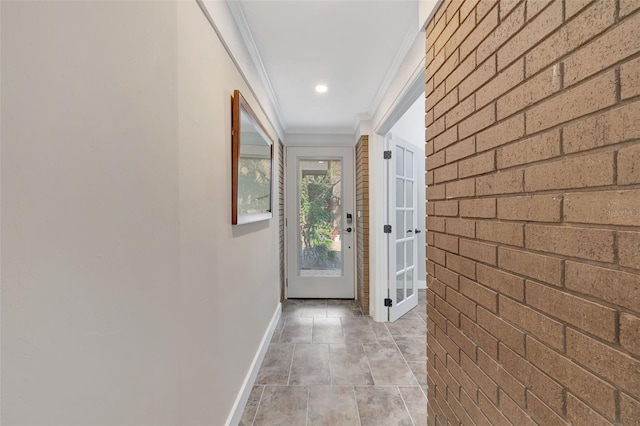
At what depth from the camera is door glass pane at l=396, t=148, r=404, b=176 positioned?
3176 millimetres

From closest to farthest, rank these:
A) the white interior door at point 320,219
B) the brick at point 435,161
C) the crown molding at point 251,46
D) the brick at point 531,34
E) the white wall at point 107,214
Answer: the white wall at point 107,214 < the brick at point 531,34 < the brick at point 435,161 < the crown molding at point 251,46 < the white interior door at point 320,219

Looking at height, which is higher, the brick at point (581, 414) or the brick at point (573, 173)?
the brick at point (573, 173)

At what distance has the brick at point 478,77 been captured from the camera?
2.93ft

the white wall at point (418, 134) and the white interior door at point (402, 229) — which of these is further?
the white wall at point (418, 134)

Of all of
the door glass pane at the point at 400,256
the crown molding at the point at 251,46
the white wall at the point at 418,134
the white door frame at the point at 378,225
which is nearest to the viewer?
the crown molding at the point at 251,46

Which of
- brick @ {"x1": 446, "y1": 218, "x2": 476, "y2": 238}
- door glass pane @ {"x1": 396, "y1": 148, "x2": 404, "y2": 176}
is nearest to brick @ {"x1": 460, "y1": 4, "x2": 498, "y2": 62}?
brick @ {"x1": 446, "y1": 218, "x2": 476, "y2": 238}

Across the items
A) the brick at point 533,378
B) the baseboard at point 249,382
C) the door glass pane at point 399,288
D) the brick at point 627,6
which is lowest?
the baseboard at point 249,382

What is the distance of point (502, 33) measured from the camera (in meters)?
0.84

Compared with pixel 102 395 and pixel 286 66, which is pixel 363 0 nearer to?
pixel 286 66

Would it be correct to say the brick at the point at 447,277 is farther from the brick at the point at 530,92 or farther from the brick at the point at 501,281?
the brick at the point at 530,92

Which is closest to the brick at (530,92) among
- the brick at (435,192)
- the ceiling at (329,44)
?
→ the brick at (435,192)

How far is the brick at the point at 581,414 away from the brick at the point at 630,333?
171 mm

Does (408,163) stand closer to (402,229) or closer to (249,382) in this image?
(402,229)

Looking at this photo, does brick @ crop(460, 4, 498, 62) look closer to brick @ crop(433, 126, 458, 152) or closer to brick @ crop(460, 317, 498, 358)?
brick @ crop(433, 126, 458, 152)
